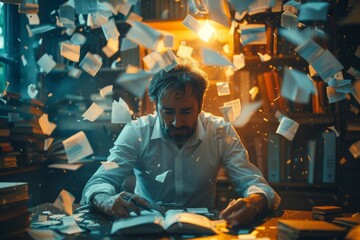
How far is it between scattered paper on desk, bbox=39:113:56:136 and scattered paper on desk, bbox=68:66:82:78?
13.2 inches

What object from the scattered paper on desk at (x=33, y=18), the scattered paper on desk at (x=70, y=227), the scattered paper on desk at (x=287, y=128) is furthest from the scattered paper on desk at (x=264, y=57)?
the scattered paper on desk at (x=70, y=227)

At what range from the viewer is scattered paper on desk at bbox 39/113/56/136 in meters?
2.28

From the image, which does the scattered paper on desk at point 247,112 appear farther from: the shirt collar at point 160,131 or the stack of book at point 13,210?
the stack of book at point 13,210

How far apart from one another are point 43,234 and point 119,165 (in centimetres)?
70

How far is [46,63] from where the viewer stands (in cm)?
246

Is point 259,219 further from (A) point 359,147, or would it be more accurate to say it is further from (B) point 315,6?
(A) point 359,147

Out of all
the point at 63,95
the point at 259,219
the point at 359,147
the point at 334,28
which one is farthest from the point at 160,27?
the point at 259,219

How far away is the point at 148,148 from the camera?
1.81 meters

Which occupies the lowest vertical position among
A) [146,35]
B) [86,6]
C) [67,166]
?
[67,166]

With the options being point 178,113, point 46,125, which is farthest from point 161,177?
point 46,125

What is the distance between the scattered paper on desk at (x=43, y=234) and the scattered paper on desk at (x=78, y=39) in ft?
5.72

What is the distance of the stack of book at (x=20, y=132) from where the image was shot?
204 centimetres

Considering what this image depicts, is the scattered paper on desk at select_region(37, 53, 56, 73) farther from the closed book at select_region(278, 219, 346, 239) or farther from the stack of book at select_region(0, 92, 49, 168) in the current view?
the closed book at select_region(278, 219, 346, 239)

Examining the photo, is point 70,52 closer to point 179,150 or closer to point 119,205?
point 179,150
